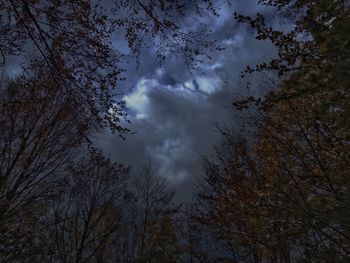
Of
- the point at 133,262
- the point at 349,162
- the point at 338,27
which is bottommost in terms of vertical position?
the point at 338,27

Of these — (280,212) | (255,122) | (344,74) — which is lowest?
(344,74)

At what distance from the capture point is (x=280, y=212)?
6.91 metres

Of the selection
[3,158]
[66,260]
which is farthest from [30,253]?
[66,260]

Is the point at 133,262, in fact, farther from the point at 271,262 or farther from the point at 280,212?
the point at 280,212

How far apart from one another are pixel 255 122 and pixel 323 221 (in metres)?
2.69

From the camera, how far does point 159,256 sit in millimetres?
30094

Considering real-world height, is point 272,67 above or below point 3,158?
below

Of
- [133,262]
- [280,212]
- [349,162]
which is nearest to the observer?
[349,162]

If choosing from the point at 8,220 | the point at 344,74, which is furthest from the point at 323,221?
the point at 8,220

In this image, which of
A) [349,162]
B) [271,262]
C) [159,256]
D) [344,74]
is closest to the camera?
[344,74]

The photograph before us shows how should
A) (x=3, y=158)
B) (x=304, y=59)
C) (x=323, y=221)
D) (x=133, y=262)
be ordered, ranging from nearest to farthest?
1. (x=304, y=59)
2. (x=323, y=221)
3. (x=3, y=158)
4. (x=133, y=262)

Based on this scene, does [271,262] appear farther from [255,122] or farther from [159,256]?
[159,256]

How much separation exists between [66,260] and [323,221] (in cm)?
1325

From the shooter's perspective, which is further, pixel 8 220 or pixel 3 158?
pixel 3 158
